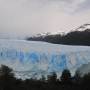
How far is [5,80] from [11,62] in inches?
47.3

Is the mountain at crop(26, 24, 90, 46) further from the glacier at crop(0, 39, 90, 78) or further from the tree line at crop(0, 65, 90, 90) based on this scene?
the glacier at crop(0, 39, 90, 78)

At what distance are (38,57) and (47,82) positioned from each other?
7.81 feet

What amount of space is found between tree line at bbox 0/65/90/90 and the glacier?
14.9 inches

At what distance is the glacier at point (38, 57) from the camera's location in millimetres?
20969

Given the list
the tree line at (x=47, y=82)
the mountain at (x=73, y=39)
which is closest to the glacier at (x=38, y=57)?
the tree line at (x=47, y=82)

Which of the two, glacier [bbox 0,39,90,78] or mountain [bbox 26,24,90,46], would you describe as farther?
mountain [bbox 26,24,90,46]

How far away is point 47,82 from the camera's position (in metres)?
23.1

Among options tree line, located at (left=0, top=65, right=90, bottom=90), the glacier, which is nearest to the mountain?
tree line, located at (left=0, top=65, right=90, bottom=90)

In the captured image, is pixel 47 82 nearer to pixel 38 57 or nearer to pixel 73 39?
pixel 38 57

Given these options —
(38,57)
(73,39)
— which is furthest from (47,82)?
(73,39)

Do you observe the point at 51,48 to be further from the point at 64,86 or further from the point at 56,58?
the point at 64,86

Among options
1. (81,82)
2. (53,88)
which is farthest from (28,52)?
(81,82)

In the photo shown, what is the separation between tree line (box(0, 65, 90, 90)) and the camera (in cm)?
2088

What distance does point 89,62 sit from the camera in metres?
22.4
